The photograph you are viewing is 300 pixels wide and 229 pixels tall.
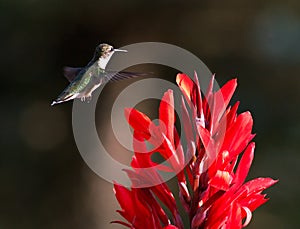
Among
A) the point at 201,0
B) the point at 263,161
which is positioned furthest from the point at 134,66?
the point at 263,161

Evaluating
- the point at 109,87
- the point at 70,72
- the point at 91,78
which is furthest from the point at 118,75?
the point at 109,87

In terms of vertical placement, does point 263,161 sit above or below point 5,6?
below

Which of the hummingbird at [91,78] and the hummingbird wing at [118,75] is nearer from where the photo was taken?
the hummingbird wing at [118,75]

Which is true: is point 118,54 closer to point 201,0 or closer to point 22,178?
point 201,0

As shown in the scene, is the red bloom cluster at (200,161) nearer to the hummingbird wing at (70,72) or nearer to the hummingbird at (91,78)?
the hummingbird at (91,78)

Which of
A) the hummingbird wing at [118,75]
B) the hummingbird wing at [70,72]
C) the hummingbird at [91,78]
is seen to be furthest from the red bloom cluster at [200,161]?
the hummingbird wing at [70,72]

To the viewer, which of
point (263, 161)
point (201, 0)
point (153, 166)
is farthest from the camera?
point (263, 161)

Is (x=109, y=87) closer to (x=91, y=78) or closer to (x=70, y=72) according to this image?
(x=70, y=72)
